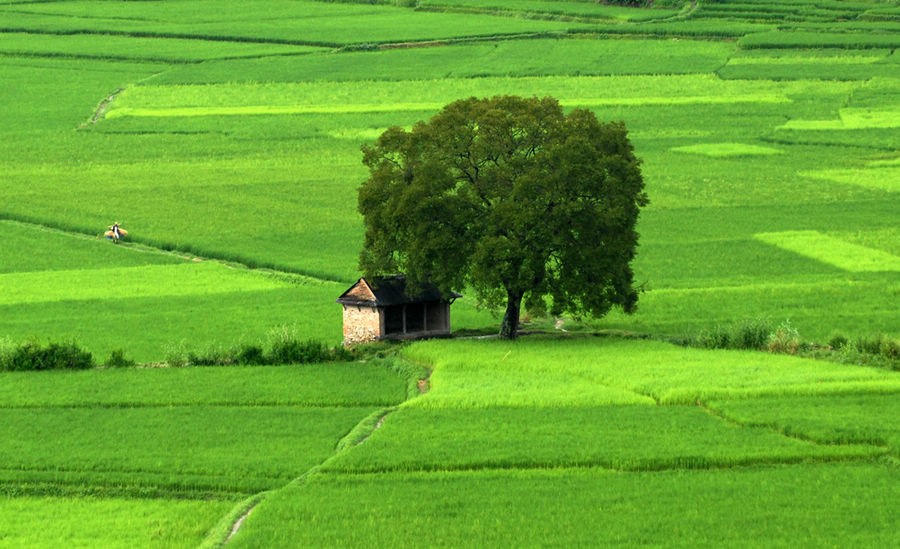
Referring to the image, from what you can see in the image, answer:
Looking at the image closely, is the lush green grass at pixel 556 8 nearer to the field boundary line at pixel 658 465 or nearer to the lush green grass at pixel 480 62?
the lush green grass at pixel 480 62

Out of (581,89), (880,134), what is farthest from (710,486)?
(581,89)

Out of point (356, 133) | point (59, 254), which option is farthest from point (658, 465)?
point (356, 133)

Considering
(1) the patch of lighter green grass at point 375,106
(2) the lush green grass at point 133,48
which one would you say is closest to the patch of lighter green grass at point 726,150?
(1) the patch of lighter green grass at point 375,106

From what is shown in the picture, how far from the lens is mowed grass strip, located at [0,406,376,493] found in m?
42.2

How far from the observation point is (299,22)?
14400cm

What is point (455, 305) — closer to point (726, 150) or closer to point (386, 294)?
point (386, 294)

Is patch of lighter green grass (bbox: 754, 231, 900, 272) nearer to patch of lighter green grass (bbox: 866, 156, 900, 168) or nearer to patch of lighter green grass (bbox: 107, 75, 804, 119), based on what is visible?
patch of lighter green grass (bbox: 866, 156, 900, 168)

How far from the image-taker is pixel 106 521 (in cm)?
3931

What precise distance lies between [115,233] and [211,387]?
30082mm

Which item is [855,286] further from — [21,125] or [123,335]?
[21,125]

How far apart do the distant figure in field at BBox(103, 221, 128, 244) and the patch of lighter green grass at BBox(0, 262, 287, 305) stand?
5823mm

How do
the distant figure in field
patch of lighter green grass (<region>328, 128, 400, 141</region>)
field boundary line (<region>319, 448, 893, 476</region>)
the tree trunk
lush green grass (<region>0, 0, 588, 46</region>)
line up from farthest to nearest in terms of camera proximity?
lush green grass (<region>0, 0, 588, 46</region>) < patch of lighter green grass (<region>328, 128, 400, 141</region>) < the distant figure in field < the tree trunk < field boundary line (<region>319, 448, 893, 476</region>)

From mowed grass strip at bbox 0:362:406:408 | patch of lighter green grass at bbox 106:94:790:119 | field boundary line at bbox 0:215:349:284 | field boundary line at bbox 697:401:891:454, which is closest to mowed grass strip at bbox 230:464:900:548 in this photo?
field boundary line at bbox 697:401:891:454

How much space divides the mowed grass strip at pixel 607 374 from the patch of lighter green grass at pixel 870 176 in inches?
1387
